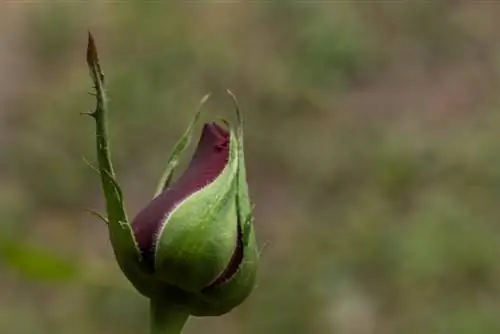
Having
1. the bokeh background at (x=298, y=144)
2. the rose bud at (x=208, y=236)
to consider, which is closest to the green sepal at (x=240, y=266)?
the rose bud at (x=208, y=236)

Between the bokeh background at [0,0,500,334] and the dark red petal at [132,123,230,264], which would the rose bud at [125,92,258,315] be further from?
the bokeh background at [0,0,500,334]

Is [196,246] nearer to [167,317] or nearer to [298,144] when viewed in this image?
[167,317]

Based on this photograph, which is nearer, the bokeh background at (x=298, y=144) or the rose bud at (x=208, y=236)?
the rose bud at (x=208, y=236)

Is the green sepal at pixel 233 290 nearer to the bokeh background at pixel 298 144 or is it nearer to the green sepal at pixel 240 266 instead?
the green sepal at pixel 240 266

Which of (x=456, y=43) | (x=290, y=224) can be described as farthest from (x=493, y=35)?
(x=290, y=224)

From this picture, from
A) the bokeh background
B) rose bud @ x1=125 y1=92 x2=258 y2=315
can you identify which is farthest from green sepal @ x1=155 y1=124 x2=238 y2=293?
the bokeh background

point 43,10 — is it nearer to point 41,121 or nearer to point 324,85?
point 41,121

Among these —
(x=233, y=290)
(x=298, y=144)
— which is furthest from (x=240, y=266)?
(x=298, y=144)
